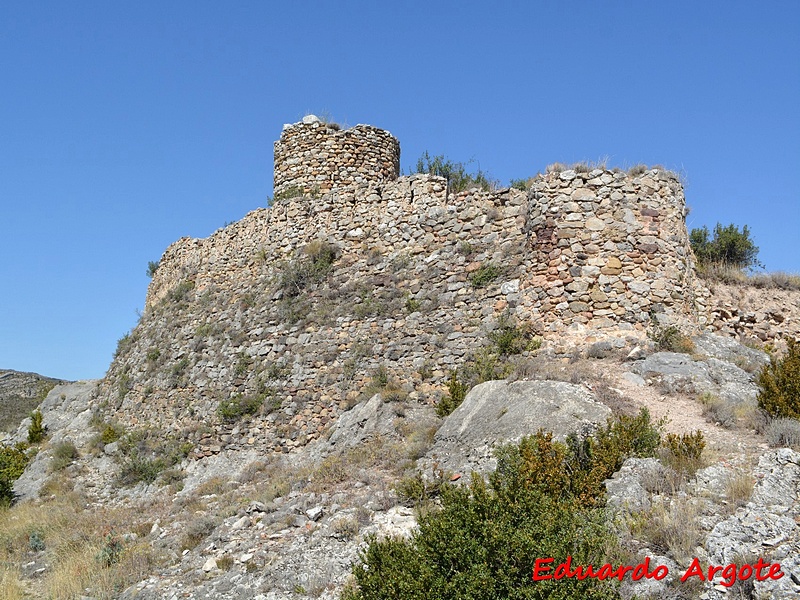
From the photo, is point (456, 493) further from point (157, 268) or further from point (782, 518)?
point (157, 268)

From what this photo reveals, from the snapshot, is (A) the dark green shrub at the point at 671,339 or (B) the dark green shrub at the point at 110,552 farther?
(A) the dark green shrub at the point at 671,339

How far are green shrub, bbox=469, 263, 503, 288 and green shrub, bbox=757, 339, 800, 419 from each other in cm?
561

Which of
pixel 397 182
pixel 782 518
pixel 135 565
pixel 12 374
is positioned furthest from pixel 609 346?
pixel 12 374

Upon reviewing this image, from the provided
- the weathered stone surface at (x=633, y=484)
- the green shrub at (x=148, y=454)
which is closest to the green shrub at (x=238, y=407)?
the green shrub at (x=148, y=454)

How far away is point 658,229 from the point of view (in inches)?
500

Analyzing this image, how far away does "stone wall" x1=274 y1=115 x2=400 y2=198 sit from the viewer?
61.9ft

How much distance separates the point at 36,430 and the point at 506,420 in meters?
18.1

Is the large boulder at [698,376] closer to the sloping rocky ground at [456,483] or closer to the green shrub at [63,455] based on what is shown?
the sloping rocky ground at [456,483]

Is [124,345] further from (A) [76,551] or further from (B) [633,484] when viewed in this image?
(B) [633,484]

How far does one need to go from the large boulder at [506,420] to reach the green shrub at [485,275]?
12.0 ft

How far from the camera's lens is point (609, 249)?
1252 centimetres

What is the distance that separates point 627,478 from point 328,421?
789 cm

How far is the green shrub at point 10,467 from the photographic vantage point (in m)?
16.8

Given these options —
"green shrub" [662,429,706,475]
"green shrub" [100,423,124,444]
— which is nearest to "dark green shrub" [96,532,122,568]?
"green shrub" [662,429,706,475]
